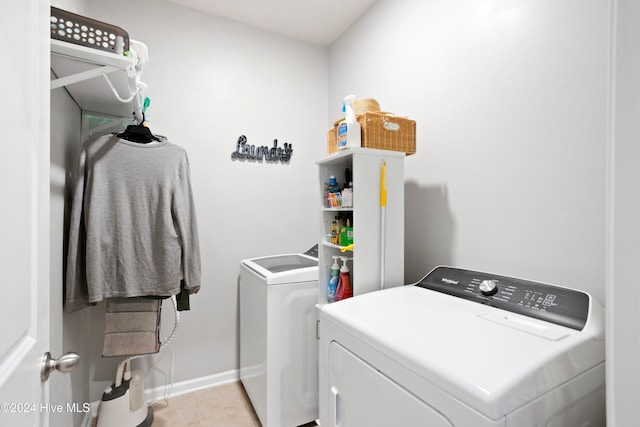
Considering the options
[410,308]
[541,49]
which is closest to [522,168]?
[541,49]

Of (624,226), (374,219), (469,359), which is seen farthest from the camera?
(374,219)

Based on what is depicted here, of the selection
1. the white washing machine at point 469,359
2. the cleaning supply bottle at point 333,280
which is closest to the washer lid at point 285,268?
the cleaning supply bottle at point 333,280

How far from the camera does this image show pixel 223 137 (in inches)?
85.8

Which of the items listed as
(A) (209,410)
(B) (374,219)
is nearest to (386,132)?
(B) (374,219)

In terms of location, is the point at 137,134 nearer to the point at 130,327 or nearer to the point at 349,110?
the point at 130,327

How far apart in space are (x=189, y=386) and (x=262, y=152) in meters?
1.80

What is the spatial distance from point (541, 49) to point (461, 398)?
4.22 feet

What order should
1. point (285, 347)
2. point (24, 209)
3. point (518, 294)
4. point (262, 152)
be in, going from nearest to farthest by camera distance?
point (24, 209)
point (518, 294)
point (285, 347)
point (262, 152)

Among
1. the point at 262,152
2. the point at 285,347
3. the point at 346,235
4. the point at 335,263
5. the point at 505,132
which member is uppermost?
the point at 262,152

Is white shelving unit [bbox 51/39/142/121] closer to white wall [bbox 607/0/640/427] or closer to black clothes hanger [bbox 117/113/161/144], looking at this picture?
black clothes hanger [bbox 117/113/161/144]

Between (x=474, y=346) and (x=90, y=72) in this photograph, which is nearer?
(x=474, y=346)

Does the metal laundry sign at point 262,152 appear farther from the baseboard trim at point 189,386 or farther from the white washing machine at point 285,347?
the baseboard trim at point 189,386

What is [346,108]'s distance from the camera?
55.9 inches

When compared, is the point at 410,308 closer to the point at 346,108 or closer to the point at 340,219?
the point at 340,219
